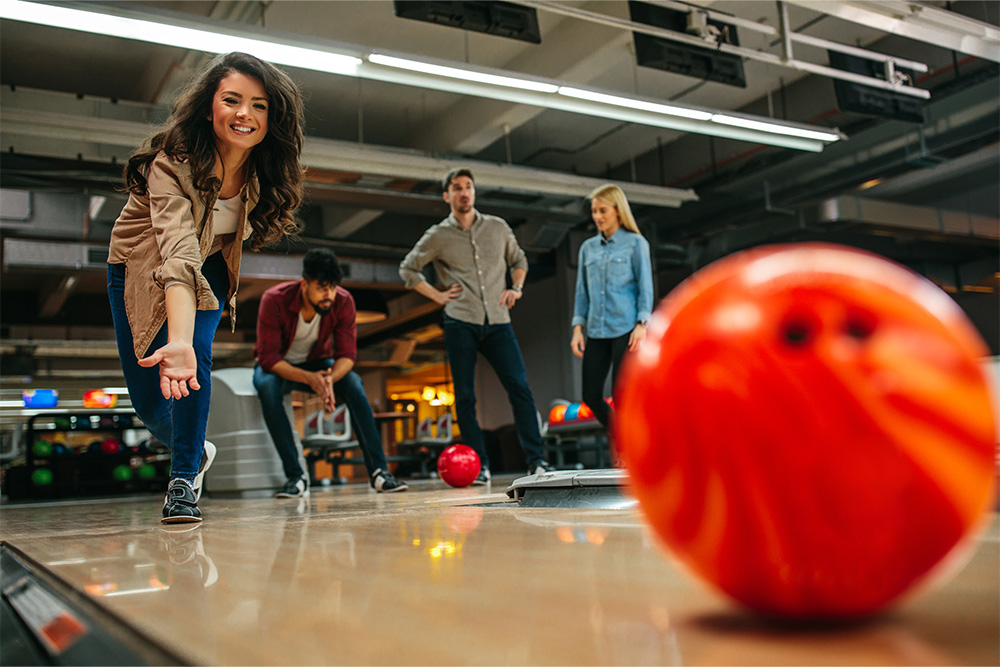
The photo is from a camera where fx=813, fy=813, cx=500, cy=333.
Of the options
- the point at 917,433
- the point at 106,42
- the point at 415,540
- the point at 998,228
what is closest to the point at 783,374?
the point at 917,433

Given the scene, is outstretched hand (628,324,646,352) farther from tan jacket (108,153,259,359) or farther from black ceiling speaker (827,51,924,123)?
black ceiling speaker (827,51,924,123)

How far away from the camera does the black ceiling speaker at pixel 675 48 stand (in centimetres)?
571

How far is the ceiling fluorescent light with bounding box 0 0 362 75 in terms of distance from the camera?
4.34m

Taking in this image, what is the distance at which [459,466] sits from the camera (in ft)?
12.9

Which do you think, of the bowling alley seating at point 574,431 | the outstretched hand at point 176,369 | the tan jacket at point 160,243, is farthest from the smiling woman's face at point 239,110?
the bowling alley seating at point 574,431

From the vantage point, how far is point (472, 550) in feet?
3.47

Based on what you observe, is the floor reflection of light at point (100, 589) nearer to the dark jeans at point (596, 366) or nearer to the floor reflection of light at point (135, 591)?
the floor reflection of light at point (135, 591)

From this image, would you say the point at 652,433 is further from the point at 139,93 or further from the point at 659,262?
the point at 659,262

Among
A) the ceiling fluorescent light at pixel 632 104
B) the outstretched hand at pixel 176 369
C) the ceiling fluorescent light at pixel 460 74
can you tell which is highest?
the ceiling fluorescent light at pixel 460 74

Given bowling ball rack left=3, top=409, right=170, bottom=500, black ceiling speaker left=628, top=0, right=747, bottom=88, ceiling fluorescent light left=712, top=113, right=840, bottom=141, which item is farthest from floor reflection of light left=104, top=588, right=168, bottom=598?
bowling ball rack left=3, top=409, right=170, bottom=500

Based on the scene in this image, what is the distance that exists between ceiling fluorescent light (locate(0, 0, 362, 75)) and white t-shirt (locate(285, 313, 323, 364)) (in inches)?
60.0

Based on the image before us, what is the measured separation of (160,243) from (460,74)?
3873 mm

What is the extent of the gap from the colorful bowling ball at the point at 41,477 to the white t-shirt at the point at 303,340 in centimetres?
492

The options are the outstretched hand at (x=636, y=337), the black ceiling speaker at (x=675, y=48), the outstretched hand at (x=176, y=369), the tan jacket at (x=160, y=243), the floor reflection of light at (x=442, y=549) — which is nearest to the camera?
the floor reflection of light at (x=442, y=549)
